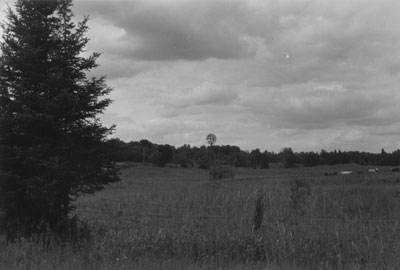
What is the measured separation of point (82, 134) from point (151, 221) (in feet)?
14.5

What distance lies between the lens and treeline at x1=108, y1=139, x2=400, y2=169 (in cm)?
9512

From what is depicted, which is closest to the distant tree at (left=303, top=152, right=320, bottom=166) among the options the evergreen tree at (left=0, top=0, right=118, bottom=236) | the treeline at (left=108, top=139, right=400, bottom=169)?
the treeline at (left=108, top=139, right=400, bottom=169)

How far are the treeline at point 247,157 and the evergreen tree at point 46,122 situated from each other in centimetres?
5984

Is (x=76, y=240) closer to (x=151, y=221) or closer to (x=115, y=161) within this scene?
(x=115, y=161)

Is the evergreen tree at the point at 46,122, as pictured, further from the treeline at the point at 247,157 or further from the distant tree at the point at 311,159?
the distant tree at the point at 311,159

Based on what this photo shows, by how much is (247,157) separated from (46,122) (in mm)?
120106

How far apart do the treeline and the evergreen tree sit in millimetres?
59842

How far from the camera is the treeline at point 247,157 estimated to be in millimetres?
95125

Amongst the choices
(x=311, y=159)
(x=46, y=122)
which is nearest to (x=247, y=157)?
(x=311, y=159)

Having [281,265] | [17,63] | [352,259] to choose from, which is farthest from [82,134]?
[352,259]

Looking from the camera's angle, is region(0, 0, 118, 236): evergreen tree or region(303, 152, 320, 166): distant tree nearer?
region(0, 0, 118, 236): evergreen tree

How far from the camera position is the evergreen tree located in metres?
10.0

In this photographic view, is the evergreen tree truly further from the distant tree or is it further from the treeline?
the distant tree

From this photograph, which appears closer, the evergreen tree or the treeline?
the evergreen tree
